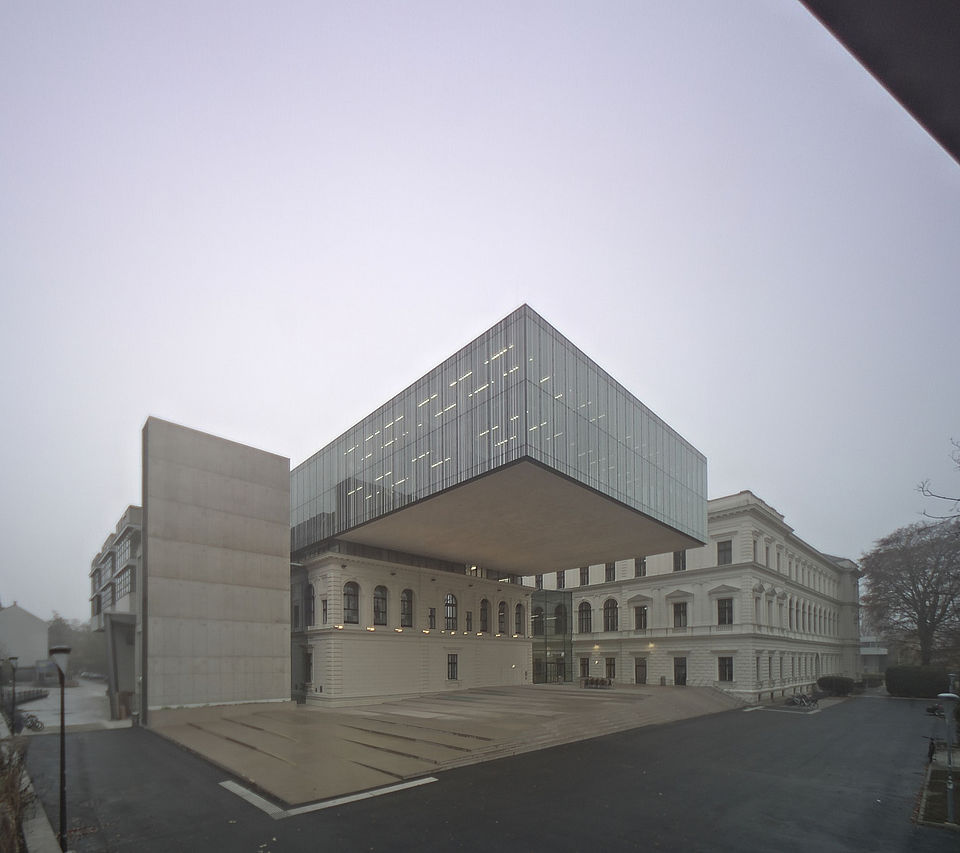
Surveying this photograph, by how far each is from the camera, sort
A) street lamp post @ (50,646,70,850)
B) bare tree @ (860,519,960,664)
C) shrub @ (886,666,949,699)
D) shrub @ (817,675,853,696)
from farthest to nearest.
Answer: bare tree @ (860,519,960,664), shrub @ (817,675,853,696), shrub @ (886,666,949,699), street lamp post @ (50,646,70,850)

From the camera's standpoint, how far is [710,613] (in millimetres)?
58750

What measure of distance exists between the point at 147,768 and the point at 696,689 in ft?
137

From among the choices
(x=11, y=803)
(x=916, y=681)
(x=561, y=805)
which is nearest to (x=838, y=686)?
(x=916, y=681)

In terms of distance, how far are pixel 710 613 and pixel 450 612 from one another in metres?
23.4

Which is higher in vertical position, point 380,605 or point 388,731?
point 380,605

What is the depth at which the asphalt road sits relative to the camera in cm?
1458

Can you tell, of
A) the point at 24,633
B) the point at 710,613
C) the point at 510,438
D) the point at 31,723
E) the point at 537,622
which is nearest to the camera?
the point at 24,633

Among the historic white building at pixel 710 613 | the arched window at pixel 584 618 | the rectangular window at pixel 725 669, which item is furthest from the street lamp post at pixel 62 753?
the arched window at pixel 584 618

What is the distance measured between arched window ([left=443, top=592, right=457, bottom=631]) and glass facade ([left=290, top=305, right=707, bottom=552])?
1160cm

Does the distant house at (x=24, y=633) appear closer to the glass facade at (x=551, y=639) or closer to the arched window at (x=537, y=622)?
the glass facade at (x=551, y=639)

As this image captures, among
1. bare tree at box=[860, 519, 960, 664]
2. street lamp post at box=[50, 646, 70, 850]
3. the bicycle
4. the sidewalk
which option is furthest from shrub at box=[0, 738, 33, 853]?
bare tree at box=[860, 519, 960, 664]

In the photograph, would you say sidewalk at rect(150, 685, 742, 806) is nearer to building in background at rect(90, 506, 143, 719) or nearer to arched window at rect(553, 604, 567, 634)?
building in background at rect(90, 506, 143, 719)

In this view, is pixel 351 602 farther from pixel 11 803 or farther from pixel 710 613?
pixel 11 803

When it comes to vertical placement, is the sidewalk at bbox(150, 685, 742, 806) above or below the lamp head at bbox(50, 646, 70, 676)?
below
